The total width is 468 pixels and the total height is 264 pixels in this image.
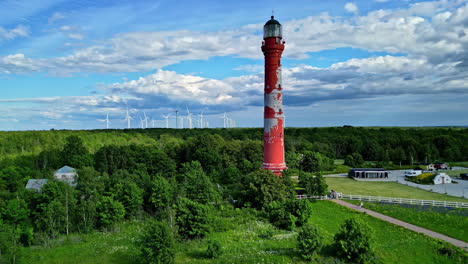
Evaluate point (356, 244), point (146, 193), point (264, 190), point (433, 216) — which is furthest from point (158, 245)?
point (433, 216)

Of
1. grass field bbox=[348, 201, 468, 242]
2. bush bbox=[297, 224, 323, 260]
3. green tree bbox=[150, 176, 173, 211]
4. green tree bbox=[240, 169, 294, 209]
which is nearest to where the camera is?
bush bbox=[297, 224, 323, 260]

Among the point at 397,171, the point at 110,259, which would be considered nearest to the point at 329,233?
the point at 110,259

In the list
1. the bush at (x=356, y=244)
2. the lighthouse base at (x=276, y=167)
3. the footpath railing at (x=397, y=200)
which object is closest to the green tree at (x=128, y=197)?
the lighthouse base at (x=276, y=167)

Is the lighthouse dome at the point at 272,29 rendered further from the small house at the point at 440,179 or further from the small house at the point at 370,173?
the small house at the point at 440,179

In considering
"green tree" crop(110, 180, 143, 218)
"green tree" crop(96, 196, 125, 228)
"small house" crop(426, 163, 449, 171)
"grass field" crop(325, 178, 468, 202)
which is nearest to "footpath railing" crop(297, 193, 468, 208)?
"grass field" crop(325, 178, 468, 202)

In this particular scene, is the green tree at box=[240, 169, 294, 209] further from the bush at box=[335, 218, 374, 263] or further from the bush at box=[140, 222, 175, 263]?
the bush at box=[140, 222, 175, 263]

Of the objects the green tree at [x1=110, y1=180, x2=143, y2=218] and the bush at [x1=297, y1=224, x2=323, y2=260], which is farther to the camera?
the green tree at [x1=110, y1=180, x2=143, y2=218]
